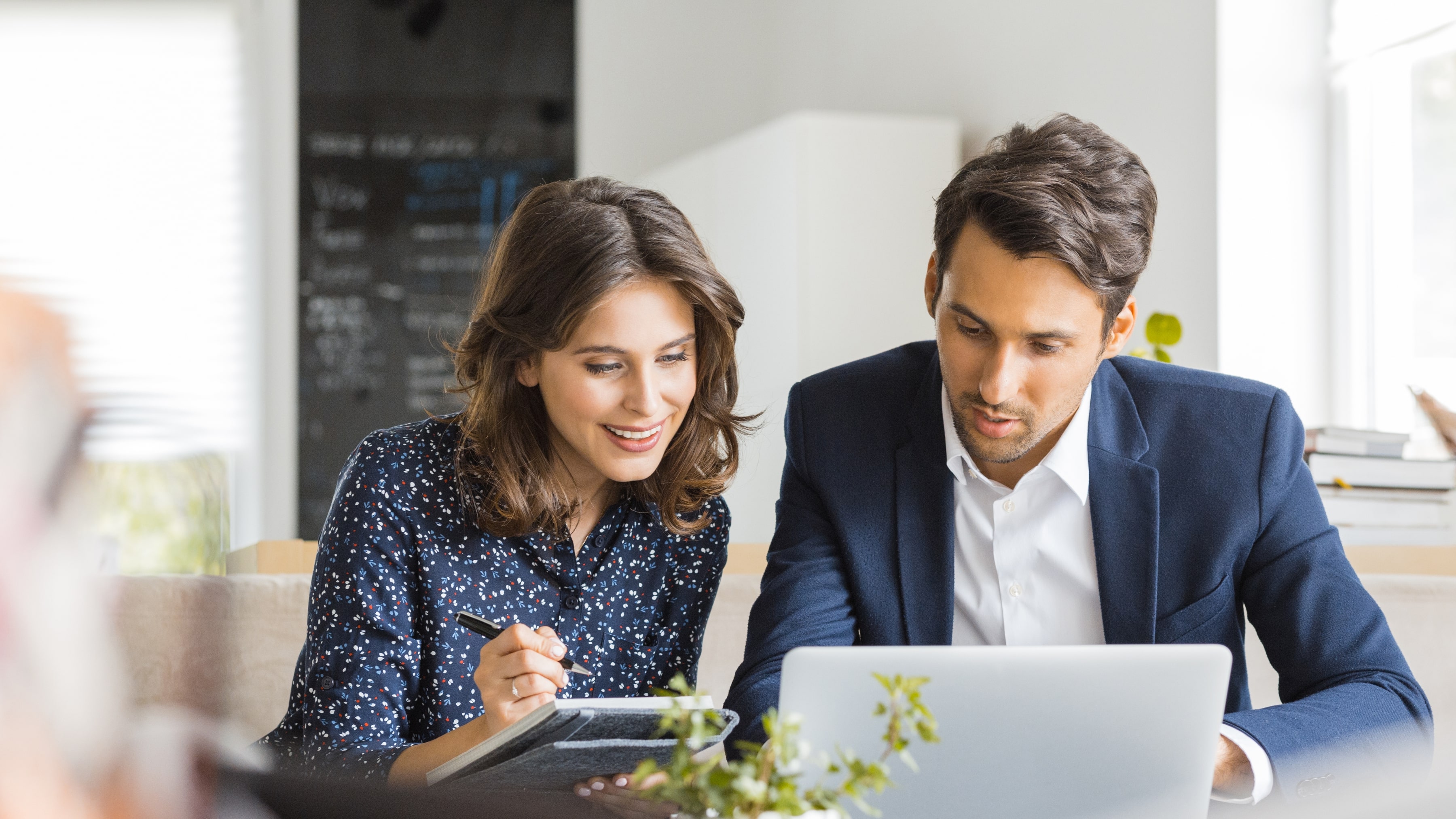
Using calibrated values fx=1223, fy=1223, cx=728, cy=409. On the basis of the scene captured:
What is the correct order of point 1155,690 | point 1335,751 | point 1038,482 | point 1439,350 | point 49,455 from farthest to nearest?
point 1439,350, point 1038,482, point 1335,751, point 1155,690, point 49,455

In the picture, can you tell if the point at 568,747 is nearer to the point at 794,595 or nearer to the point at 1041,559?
the point at 794,595

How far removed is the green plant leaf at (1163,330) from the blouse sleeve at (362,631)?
1423 millimetres

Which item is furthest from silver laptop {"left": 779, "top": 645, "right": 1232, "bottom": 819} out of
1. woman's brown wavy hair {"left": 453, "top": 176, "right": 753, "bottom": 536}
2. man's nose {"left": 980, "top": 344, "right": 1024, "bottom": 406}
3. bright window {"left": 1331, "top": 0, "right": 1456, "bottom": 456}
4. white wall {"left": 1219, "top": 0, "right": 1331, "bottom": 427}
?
bright window {"left": 1331, "top": 0, "right": 1456, "bottom": 456}

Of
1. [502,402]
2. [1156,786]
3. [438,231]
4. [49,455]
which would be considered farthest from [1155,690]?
[438,231]

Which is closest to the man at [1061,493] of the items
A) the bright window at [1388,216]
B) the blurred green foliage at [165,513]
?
the blurred green foliage at [165,513]

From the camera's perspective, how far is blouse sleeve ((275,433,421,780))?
4.14 ft

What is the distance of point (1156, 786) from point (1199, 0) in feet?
6.98

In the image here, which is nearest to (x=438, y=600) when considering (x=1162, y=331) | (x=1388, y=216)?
(x=1162, y=331)

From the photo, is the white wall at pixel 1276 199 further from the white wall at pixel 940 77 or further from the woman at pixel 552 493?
the woman at pixel 552 493

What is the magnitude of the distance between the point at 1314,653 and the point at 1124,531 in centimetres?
22

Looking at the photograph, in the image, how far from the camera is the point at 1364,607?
1267 mm

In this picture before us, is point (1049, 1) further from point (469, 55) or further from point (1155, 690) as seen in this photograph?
point (1155, 690)

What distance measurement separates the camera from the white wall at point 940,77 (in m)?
2.58

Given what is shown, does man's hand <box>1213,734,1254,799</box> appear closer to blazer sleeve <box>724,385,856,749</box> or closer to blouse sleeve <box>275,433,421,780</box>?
blazer sleeve <box>724,385,856,749</box>
